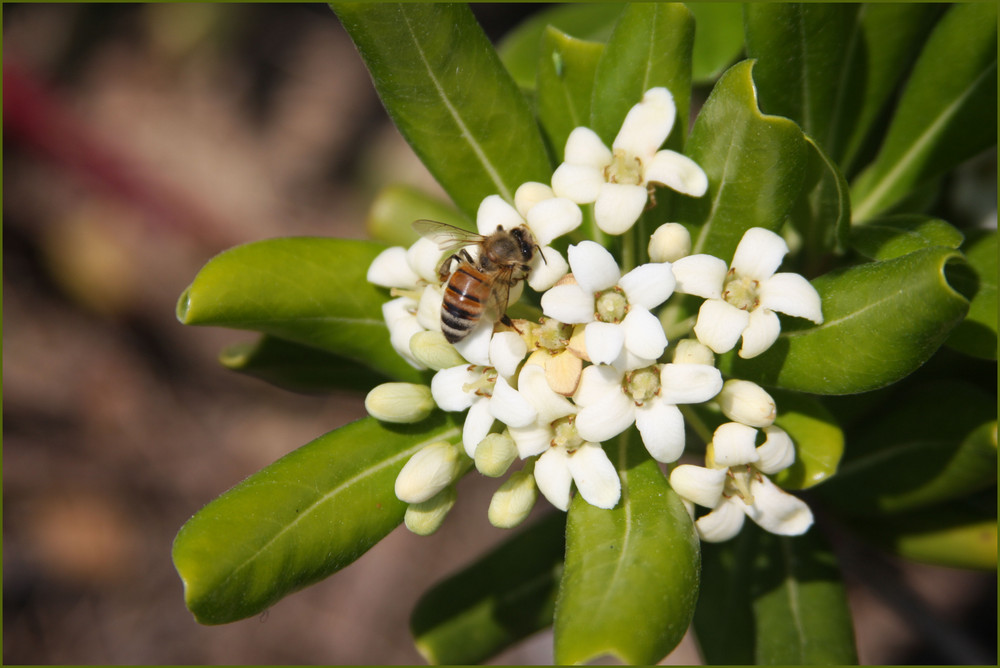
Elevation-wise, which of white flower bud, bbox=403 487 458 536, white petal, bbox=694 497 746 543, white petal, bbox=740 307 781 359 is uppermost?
white petal, bbox=740 307 781 359

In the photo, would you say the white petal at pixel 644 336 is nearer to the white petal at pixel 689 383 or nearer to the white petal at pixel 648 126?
the white petal at pixel 689 383

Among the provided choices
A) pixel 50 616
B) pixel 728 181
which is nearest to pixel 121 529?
pixel 50 616

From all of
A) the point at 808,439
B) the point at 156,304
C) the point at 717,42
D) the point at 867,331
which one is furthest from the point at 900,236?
the point at 156,304

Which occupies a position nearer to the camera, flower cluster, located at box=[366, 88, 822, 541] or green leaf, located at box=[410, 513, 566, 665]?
flower cluster, located at box=[366, 88, 822, 541]

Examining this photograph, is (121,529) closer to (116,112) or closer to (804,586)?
(116,112)

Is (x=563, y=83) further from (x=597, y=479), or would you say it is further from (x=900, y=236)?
(x=597, y=479)

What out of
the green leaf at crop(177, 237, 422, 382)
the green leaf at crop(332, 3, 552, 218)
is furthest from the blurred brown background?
the green leaf at crop(332, 3, 552, 218)

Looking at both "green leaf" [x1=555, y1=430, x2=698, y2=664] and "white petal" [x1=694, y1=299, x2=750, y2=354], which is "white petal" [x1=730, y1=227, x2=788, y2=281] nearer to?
"white petal" [x1=694, y1=299, x2=750, y2=354]

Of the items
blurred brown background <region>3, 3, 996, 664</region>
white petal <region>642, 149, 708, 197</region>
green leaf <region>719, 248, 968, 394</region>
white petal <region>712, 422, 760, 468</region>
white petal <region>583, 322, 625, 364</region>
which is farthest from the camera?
blurred brown background <region>3, 3, 996, 664</region>

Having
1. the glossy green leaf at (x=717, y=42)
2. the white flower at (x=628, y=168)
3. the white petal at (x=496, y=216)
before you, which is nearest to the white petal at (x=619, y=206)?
the white flower at (x=628, y=168)
